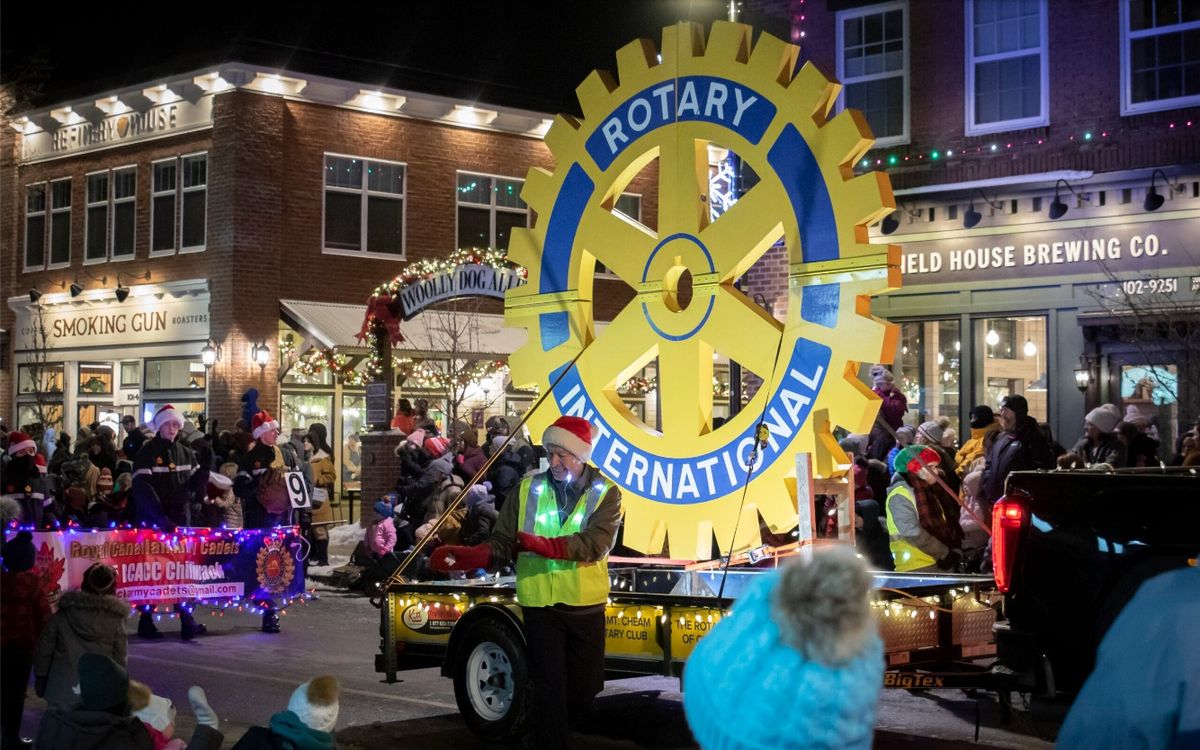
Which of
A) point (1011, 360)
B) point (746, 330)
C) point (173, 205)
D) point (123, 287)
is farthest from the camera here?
point (123, 287)

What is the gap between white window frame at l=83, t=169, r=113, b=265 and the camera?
30312mm

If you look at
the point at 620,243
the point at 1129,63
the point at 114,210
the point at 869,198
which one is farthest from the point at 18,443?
the point at 114,210

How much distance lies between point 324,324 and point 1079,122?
47.5 ft

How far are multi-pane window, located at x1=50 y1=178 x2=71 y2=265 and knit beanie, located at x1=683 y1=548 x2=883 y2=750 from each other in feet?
98.5

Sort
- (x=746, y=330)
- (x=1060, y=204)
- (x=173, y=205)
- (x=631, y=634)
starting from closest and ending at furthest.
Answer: (x=631, y=634), (x=746, y=330), (x=1060, y=204), (x=173, y=205)

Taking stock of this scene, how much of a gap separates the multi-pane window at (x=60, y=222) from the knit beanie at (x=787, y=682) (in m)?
30.0

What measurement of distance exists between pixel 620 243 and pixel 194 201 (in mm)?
19261

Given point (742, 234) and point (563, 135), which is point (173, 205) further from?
point (742, 234)

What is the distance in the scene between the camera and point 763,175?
1002cm

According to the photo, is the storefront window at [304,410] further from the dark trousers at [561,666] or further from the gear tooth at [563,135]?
the dark trousers at [561,666]

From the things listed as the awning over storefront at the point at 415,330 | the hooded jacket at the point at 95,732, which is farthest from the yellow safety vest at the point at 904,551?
the awning over storefront at the point at 415,330

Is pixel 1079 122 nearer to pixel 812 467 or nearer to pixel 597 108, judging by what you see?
pixel 597 108

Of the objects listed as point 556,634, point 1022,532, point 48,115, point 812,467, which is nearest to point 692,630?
point 556,634

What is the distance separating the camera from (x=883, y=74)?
19.2m
